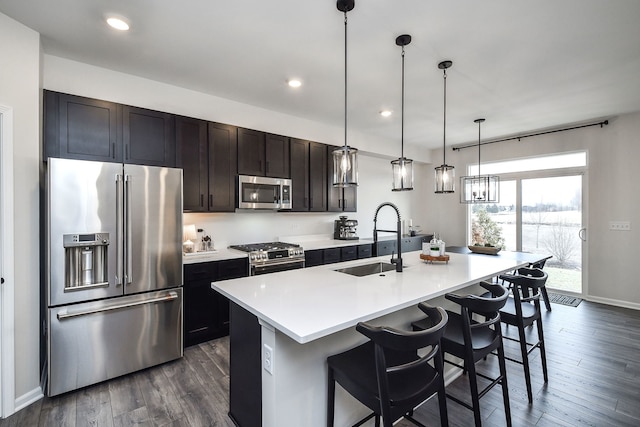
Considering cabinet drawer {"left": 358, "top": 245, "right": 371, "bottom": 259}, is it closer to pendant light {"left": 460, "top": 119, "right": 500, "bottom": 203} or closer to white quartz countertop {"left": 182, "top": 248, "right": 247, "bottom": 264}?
pendant light {"left": 460, "top": 119, "right": 500, "bottom": 203}

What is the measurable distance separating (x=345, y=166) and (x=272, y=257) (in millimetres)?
1801

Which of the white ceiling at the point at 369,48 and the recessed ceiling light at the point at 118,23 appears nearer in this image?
the white ceiling at the point at 369,48

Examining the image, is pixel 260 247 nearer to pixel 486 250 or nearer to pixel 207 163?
pixel 207 163

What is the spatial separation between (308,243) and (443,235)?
353cm

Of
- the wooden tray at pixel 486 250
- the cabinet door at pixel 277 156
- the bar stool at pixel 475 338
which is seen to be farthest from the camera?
the wooden tray at pixel 486 250

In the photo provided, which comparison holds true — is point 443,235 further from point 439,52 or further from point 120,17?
point 120,17

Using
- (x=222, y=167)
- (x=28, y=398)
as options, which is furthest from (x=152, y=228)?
(x=28, y=398)

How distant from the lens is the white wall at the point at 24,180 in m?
2.13

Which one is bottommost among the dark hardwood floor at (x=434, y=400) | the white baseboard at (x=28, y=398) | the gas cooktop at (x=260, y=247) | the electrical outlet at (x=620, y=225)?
the dark hardwood floor at (x=434, y=400)

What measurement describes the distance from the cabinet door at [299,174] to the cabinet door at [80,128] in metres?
2.09

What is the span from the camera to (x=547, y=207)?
5.05m

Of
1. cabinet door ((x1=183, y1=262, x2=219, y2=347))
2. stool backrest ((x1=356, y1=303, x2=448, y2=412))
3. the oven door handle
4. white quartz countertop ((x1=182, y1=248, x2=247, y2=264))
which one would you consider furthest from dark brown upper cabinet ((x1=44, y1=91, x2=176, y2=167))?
stool backrest ((x1=356, y1=303, x2=448, y2=412))

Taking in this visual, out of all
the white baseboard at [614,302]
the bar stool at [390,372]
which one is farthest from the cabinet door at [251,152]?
the white baseboard at [614,302]

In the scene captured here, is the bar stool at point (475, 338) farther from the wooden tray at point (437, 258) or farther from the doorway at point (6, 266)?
the doorway at point (6, 266)
